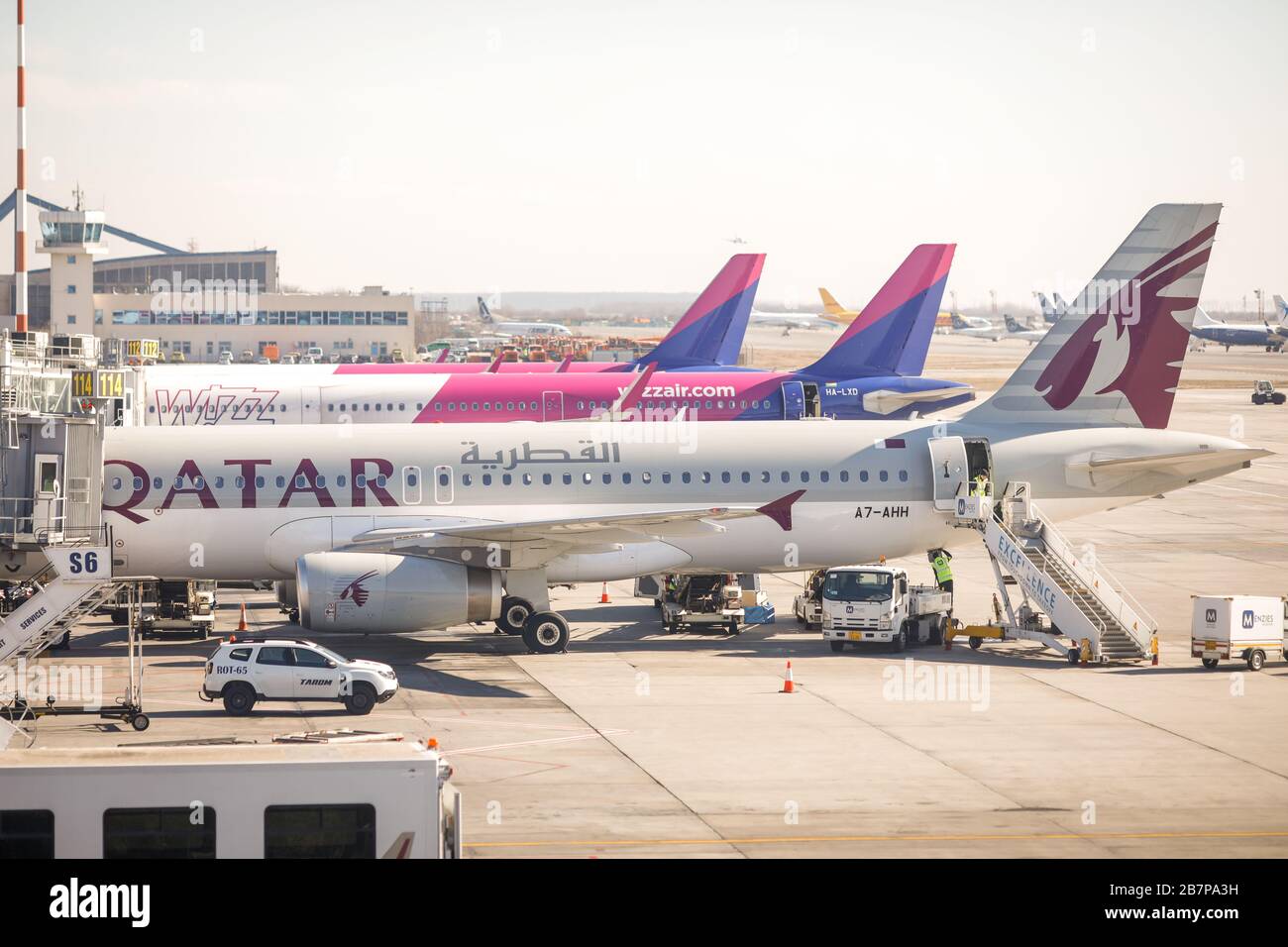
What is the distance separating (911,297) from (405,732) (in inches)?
1626

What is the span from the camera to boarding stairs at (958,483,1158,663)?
38.3m

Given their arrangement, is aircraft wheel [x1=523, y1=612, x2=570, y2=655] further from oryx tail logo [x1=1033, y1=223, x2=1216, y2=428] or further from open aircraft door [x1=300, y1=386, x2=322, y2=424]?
open aircraft door [x1=300, y1=386, x2=322, y2=424]

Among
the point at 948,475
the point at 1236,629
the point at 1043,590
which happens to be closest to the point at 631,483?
the point at 948,475

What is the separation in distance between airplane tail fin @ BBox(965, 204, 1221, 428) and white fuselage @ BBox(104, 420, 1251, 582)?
106 cm

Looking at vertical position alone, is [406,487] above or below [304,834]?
above

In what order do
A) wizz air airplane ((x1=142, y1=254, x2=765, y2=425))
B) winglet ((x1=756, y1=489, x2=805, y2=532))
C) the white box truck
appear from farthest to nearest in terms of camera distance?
wizz air airplane ((x1=142, y1=254, x2=765, y2=425)) → winglet ((x1=756, y1=489, x2=805, y2=532)) → the white box truck

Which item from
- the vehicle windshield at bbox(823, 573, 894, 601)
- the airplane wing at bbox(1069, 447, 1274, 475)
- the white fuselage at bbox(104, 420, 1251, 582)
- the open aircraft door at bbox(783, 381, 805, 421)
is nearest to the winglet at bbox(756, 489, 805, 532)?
the white fuselage at bbox(104, 420, 1251, 582)

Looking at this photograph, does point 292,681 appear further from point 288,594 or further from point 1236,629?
point 1236,629

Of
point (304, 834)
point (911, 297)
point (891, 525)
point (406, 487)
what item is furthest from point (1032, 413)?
point (304, 834)

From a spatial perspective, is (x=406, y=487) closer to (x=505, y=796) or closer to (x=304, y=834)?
(x=505, y=796)

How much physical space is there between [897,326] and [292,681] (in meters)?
39.6

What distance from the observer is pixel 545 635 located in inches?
1560

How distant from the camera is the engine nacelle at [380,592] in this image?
1451 inches

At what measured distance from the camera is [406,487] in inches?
1601
